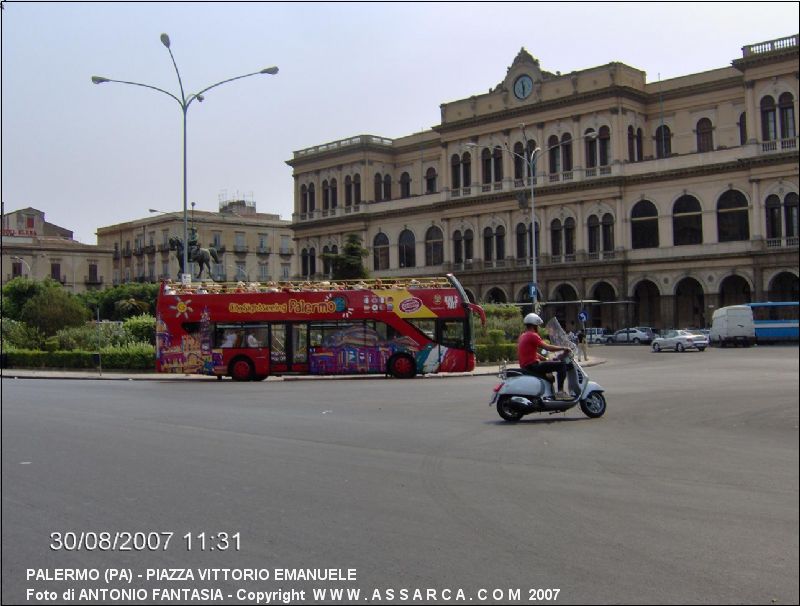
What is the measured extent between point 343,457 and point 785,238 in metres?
44.3

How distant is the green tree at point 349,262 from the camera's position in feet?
188

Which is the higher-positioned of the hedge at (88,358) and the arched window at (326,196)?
the arched window at (326,196)

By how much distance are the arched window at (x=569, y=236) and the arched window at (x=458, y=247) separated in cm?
987

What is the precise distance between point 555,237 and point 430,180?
17.7m

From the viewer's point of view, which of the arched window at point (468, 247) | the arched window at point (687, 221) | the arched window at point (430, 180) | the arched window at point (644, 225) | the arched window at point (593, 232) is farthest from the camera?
the arched window at point (430, 180)

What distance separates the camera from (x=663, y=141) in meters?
60.7

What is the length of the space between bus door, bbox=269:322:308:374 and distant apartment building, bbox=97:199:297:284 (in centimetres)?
5395

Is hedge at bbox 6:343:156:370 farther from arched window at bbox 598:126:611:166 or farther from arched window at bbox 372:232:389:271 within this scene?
arched window at bbox 372:232:389:271

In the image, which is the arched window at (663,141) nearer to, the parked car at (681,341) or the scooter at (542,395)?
the parked car at (681,341)

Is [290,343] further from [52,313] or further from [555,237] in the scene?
[555,237]

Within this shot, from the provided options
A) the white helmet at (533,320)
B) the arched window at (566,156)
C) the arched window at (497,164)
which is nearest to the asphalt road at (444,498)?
the white helmet at (533,320)

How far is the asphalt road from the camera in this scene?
4.80 m

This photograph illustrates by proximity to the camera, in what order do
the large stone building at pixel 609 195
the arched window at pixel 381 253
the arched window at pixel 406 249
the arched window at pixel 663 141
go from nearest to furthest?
the large stone building at pixel 609 195 < the arched window at pixel 663 141 < the arched window at pixel 406 249 < the arched window at pixel 381 253

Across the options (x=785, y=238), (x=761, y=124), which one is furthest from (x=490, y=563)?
(x=761, y=124)
